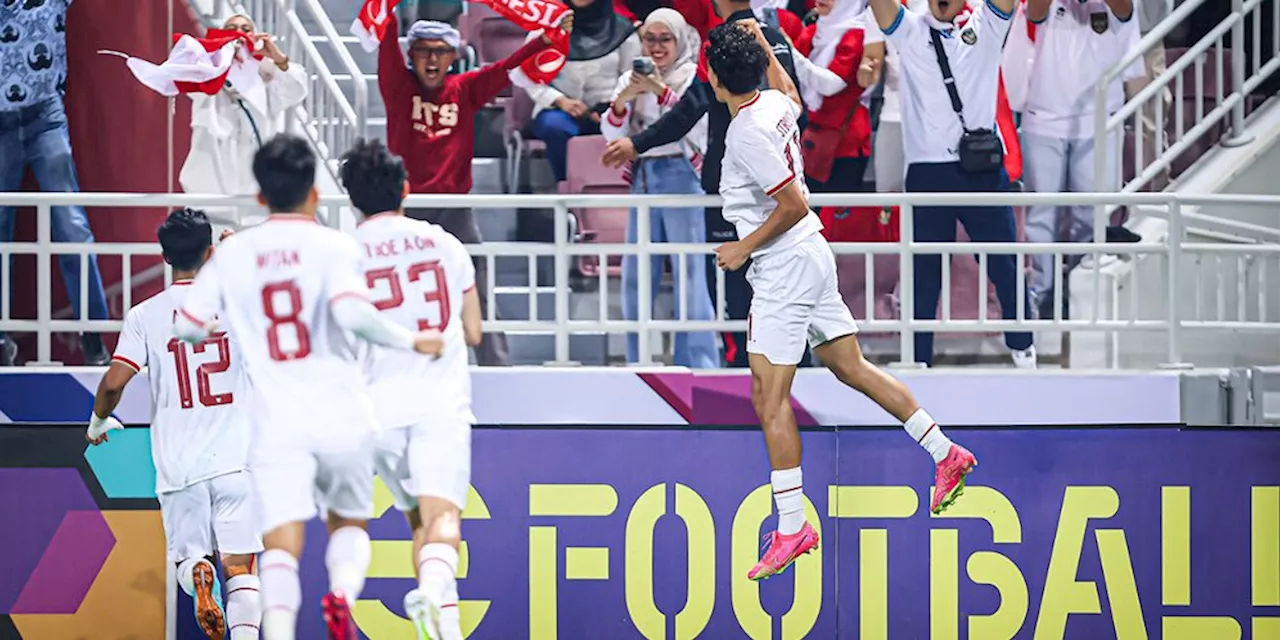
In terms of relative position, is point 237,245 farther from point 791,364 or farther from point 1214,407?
point 1214,407

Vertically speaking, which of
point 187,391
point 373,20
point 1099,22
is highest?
point 1099,22

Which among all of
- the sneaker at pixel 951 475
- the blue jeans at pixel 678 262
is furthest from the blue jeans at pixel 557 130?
the sneaker at pixel 951 475

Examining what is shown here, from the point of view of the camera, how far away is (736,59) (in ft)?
25.7

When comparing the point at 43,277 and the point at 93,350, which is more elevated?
the point at 43,277

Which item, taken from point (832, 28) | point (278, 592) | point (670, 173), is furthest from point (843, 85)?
point (278, 592)

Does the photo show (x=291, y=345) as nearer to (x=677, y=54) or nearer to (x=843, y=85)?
(x=677, y=54)

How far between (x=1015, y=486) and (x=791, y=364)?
1.41 meters

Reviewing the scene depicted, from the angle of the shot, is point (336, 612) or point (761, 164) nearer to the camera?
point (336, 612)

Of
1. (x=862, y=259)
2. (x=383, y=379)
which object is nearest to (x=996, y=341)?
(x=862, y=259)

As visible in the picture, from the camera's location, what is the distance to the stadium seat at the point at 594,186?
32.0ft

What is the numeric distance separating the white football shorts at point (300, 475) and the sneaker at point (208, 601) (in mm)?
1568

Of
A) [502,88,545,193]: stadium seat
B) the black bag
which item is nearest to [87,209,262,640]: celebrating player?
[502,88,545,193]: stadium seat

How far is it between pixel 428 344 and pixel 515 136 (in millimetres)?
3578

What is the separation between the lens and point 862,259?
9852mm
